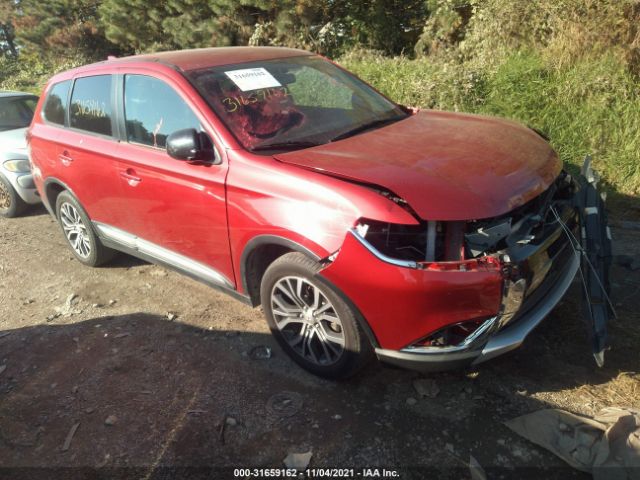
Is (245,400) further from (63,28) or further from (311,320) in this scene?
(63,28)

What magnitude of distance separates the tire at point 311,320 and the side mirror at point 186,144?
0.82m

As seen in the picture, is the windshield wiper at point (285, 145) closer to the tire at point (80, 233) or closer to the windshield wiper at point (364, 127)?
the windshield wiper at point (364, 127)

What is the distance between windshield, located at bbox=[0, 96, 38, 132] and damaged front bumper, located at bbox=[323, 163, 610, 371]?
243 inches

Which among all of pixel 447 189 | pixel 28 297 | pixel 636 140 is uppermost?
pixel 447 189

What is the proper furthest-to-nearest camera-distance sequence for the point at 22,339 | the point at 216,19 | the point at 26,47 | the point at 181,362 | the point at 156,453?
the point at 26,47
the point at 216,19
the point at 22,339
the point at 181,362
the point at 156,453

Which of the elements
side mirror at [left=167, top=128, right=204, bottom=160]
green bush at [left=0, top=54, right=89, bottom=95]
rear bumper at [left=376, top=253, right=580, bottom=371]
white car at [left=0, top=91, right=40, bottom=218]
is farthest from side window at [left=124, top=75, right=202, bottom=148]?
green bush at [left=0, top=54, right=89, bottom=95]

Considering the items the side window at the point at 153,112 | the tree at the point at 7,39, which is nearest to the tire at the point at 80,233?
the side window at the point at 153,112

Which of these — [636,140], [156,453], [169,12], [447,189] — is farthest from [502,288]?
[169,12]

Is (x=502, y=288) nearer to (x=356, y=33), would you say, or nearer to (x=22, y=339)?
(x=22, y=339)

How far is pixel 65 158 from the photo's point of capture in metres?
4.32

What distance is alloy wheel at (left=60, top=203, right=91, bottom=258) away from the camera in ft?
15.4

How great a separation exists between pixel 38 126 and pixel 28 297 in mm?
1624

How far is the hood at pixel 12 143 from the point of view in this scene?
615 cm

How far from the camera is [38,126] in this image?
4770 millimetres
